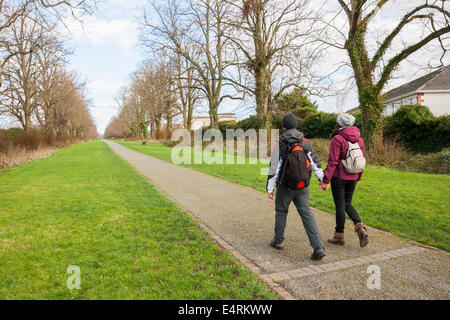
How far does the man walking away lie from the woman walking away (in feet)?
1.02

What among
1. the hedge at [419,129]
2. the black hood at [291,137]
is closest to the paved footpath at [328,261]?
the black hood at [291,137]

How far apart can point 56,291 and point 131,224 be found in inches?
95.3

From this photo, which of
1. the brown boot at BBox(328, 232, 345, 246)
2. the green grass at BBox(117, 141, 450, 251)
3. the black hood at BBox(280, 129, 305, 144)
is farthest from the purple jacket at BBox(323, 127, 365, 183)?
the green grass at BBox(117, 141, 450, 251)

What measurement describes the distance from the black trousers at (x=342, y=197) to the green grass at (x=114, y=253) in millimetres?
1798

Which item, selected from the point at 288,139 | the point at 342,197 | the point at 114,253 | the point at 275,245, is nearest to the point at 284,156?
the point at 288,139

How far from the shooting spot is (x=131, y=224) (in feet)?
18.5

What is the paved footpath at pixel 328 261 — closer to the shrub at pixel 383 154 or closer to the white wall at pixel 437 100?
the shrub at pixel 383 154

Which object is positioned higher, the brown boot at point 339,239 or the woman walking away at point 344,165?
the woman walking away at point 344,165

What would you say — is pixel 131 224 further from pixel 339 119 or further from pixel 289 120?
pixel 339 119

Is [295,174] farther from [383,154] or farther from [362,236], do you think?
[383,154]

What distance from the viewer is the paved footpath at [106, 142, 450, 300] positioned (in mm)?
3129

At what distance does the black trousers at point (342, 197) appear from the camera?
4.32 m

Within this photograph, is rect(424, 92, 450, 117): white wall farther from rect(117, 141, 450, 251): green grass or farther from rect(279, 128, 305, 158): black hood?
rect(279, 128, 305, 158): black hood
